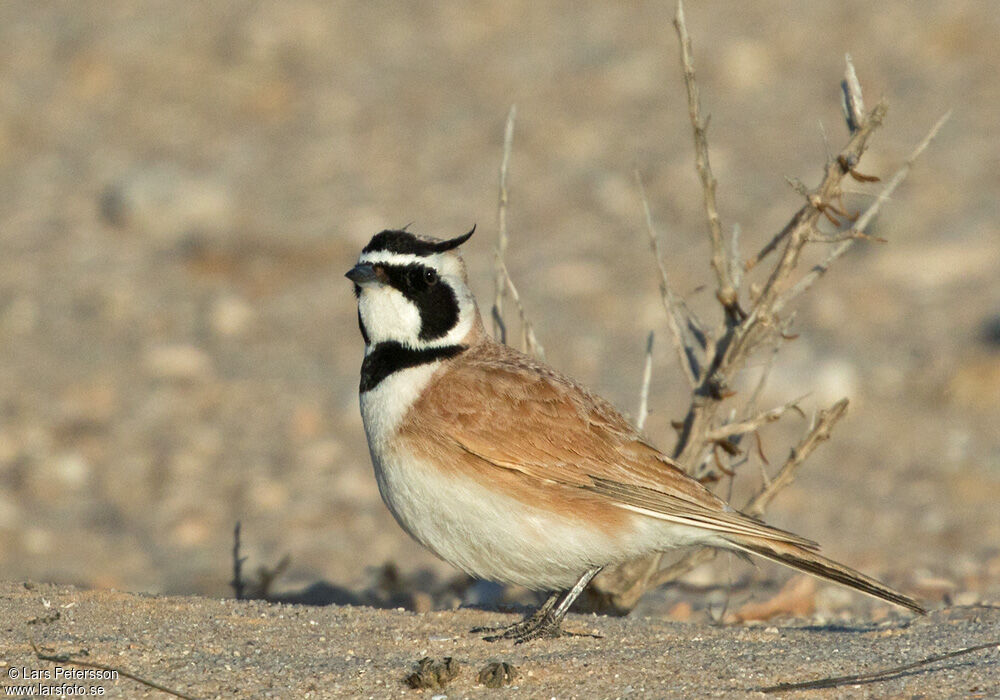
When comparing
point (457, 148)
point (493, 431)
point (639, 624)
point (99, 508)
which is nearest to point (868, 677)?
point (639, 624)

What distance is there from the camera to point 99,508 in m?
8.64

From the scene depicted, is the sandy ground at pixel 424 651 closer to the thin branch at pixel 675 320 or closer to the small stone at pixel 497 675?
the small stone at pixel 497 675

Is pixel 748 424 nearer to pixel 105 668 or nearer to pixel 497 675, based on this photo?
pixel 497 675

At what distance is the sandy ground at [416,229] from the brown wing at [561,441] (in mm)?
525

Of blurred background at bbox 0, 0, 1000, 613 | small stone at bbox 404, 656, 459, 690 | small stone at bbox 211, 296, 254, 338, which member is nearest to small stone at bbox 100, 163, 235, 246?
blurred background at bbox 0, 0, 1000, 613

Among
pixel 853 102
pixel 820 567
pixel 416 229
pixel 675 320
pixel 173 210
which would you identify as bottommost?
pixel 820 567

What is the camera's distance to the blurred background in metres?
8.48

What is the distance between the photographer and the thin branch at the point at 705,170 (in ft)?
17.8

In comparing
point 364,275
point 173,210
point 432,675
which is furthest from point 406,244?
point 173,210

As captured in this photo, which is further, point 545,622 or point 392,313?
point 392,313

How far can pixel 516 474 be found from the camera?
5.15 m

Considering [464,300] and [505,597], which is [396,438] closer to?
[464,300]

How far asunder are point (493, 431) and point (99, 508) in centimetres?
439

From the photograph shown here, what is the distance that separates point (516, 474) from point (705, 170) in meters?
1.58
